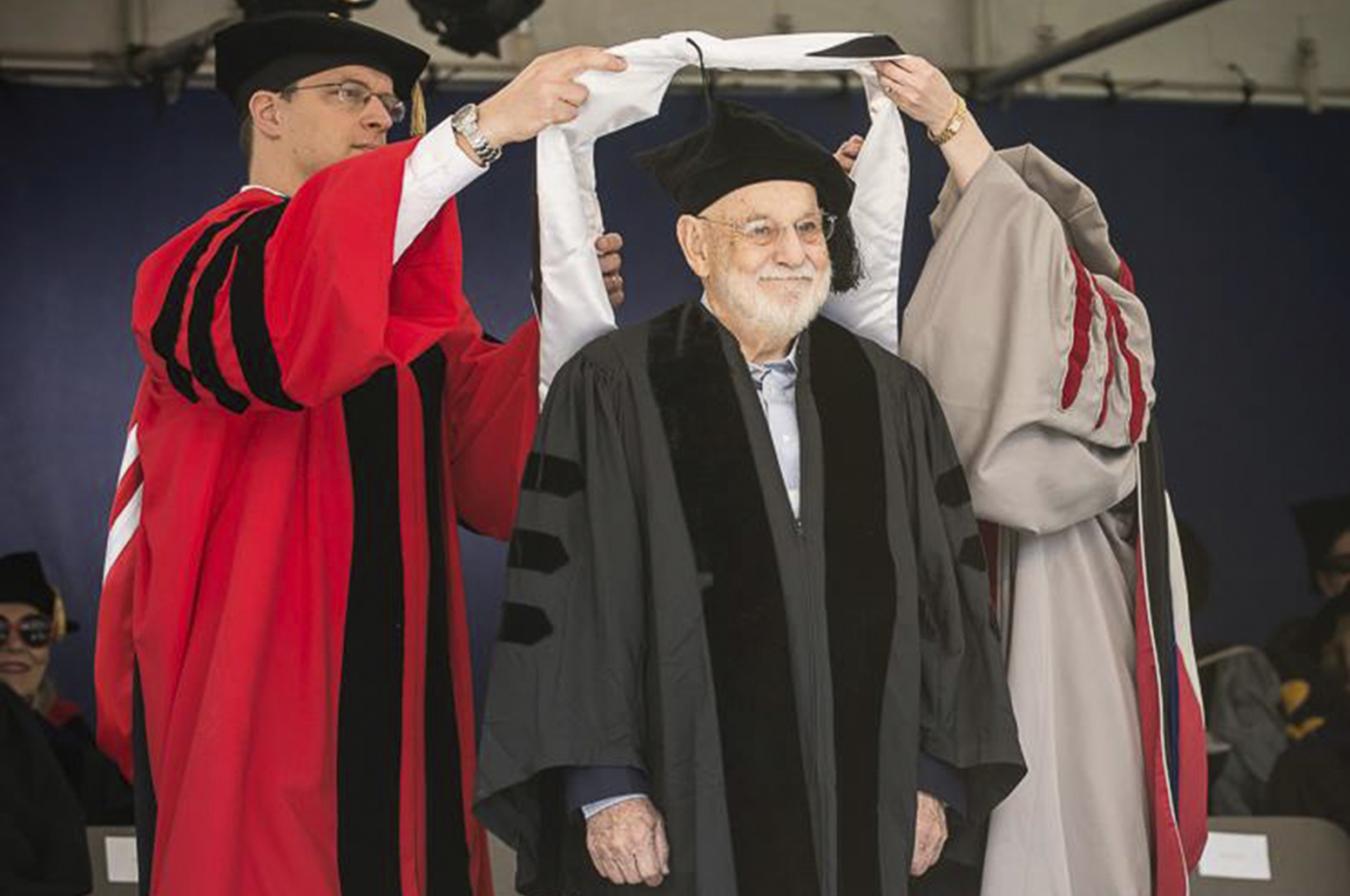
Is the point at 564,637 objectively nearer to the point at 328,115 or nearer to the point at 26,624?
the point at 328,115

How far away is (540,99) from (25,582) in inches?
132

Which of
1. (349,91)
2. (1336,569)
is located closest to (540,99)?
(349,91)

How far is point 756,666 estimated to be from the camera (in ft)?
10.0

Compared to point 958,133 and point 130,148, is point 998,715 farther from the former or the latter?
point 130,148

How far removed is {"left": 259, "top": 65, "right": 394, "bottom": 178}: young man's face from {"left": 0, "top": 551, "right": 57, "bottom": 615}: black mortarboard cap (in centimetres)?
265

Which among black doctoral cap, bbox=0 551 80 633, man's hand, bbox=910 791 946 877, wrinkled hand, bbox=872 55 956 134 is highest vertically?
wrinkled hand, bbox=872 55 956 134

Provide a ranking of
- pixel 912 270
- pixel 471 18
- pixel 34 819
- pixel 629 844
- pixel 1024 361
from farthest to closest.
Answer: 1. pixel 912 270
2. pixel 471 18
3. pixel 34 819
4. pixel 1024 361
5. pixel 629 844

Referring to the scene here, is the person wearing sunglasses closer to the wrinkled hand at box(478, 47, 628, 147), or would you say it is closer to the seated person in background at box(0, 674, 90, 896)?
the seated person in background at box(0, 674, 90, 896)

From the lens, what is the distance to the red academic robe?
10.5 ft

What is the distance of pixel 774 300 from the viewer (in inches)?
126

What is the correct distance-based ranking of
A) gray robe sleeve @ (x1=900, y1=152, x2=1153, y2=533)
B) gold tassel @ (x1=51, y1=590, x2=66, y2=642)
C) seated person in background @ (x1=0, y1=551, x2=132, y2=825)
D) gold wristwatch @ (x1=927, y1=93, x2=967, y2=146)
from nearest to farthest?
1. gray robe sleeve @ (x1=900, y1=152, x2=1153, y2=533)
2. gold wristwatch @ (x1=927, y1=93, x2=967, y2=146)
3. seated person in background @ (x1=0, y1=551, x2=132, y2=825)
4. gold tassel @ (x1=51, y1=590, x2=66, y2=642)

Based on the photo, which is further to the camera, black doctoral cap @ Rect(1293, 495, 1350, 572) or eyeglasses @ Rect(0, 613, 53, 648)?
black doctoral cap @ Rect(1293, 495, 1350, 572)

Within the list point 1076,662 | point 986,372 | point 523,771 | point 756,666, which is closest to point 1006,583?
point 1076,662

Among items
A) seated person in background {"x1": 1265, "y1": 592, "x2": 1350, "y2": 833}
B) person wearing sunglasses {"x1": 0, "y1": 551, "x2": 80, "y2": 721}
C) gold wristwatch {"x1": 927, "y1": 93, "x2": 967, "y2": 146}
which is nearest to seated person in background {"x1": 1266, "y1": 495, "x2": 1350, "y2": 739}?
seated person in background {"x1": 1265, "y1": 592, "x2": 1350, "y2": 833}
